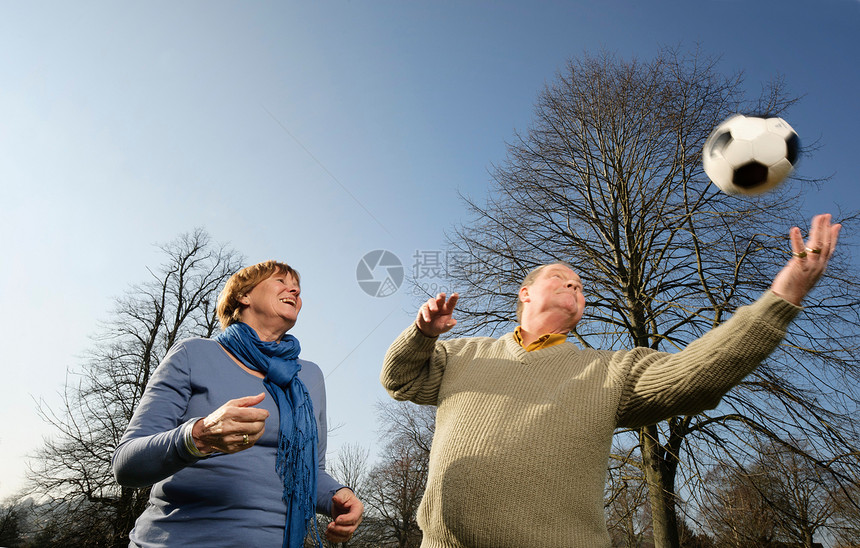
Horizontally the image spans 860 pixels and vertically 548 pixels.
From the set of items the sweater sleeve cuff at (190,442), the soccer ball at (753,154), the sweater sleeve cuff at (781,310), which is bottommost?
the sweater sleeve cuff at (190,442)

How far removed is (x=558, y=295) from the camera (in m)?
2.52

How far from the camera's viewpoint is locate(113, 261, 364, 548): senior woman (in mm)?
1823

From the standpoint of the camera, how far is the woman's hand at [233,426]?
1652mm

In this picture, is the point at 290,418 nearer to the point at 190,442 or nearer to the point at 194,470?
the point at 194,470

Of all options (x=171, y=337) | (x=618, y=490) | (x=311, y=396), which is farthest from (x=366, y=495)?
(x=311, y=396)

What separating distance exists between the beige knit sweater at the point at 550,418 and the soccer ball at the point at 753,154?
173 centimetres

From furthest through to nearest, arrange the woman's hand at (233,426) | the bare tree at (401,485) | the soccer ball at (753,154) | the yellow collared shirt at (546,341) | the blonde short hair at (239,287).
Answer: the bare tree at (401,485) < the soccer ball at (753,154) < the blonde short hair at (239,287) < the yellow collared shirt at (546,341) < the woman's hand at (233,426)

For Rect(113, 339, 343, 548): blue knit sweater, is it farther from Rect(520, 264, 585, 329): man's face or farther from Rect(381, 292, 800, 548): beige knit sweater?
Rect(520, 264, 585, 329): man's face

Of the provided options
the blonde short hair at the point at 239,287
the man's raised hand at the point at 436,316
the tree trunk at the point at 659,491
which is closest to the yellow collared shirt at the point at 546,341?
the man's raised hand at the point at 436,316

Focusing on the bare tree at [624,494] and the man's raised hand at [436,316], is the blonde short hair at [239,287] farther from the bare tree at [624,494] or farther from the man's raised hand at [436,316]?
the bare tree at [624,494]

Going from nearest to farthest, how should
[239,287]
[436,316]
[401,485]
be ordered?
[436,316]
[239,287]
[401,485]

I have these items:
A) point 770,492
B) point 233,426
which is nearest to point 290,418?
point 233,426

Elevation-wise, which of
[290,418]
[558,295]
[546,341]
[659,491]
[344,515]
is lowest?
[344,515]

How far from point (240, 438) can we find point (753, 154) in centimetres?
336
